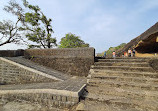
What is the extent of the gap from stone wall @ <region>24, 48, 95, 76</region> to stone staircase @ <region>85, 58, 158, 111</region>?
121 centimetres

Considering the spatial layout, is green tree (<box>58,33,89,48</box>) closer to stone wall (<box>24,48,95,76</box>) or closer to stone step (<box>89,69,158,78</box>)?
stone wall (<box>24,48,95,76</box>)

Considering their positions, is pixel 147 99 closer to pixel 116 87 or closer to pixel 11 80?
pixel 116 87

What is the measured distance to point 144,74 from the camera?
318cm

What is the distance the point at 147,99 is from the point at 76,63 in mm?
3772

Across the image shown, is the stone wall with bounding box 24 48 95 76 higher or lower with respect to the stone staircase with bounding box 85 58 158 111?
higher

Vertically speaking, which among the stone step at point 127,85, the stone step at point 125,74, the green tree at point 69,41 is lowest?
the stone step at point 127,85

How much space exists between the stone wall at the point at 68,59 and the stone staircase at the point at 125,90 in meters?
1.21

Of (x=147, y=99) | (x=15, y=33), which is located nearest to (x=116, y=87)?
(x=147, y=99)

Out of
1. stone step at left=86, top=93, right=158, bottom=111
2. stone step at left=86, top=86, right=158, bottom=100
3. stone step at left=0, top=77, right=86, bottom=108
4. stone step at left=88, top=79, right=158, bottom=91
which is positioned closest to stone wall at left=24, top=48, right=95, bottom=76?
stone step at left=88, top=79, right=158, bottom=91

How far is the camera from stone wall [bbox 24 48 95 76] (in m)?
4.94

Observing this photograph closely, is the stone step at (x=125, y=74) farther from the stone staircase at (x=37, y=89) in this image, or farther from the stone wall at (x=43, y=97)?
the stone wall at (x=43, y=97)

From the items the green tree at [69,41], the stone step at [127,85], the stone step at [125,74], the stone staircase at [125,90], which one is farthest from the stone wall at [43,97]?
the green tree at [69,41]

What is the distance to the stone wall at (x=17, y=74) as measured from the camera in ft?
13.9

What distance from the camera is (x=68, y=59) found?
5305 mm
